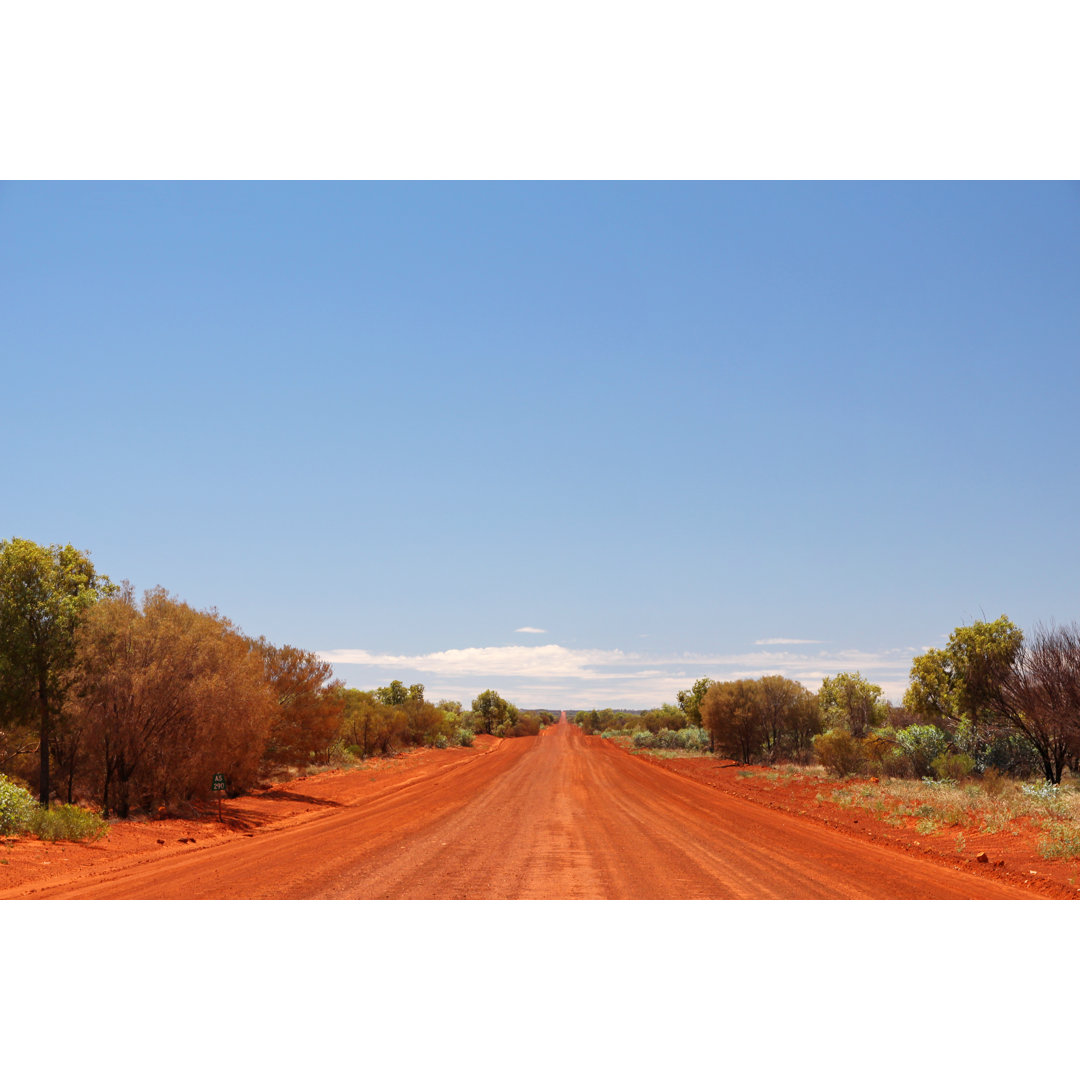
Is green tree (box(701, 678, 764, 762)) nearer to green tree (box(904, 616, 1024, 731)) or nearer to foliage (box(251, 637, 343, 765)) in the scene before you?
green tree (box(904, 616, 1024, 731))

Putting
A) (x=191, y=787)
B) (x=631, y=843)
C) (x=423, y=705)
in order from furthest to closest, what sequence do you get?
(x=423, y=705) < (x=191, y=787) < (x=631, y=843)

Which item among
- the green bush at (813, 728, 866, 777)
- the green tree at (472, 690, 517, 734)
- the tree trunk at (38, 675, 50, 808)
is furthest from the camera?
the green tree at (472, 690, 517, 734)

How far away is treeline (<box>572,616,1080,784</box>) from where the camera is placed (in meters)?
22.3

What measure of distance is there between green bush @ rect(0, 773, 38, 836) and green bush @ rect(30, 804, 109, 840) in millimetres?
159

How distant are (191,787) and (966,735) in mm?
25801

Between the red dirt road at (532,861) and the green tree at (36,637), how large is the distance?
17.6 feet

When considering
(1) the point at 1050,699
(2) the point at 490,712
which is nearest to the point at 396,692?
(2) the point at 490,712

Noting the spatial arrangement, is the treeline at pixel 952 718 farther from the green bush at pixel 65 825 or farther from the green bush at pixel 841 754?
the green bush at pixel 65 825

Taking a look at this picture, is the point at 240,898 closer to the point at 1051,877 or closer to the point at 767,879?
the point at 767,879

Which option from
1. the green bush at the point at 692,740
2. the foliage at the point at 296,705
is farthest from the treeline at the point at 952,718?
the foliage at the point at 296,705

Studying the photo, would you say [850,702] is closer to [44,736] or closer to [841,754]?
[841,754]

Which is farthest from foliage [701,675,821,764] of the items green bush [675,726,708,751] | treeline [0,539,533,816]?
treeline [0,539,533,816]

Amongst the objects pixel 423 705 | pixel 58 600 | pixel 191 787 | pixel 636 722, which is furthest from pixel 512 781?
pixel 636 722

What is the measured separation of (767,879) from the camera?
10969mm
